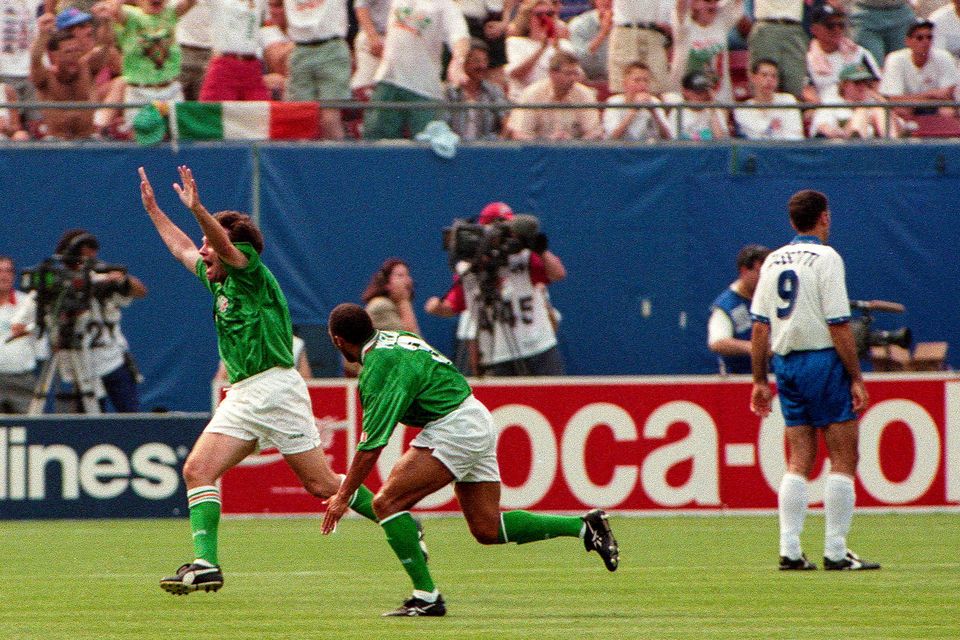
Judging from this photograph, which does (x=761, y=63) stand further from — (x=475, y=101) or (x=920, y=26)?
(x=475, y=101)

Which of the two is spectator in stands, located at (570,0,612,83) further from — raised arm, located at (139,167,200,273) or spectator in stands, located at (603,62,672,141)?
raised arm, located at (139,167,200,273)

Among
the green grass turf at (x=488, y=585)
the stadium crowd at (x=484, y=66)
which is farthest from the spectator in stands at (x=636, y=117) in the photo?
the green grass turf at (x=488, y=585)

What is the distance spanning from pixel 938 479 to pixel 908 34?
577cm

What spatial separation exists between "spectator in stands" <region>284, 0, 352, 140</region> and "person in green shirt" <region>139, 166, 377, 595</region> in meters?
7.78

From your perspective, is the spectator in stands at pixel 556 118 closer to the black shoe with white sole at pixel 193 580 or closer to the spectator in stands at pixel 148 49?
the spectator in stands at pixel 148 49

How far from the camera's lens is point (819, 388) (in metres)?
10.1

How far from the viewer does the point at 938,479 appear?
14.7 meters

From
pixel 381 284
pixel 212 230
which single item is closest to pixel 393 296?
pixel 381 284

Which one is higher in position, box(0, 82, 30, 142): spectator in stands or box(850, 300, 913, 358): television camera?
box(0, 82, 30, 142): spectator in stands

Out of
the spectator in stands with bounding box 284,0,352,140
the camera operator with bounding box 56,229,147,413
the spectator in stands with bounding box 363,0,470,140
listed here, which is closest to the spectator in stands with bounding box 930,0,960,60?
the spectator in stands with bounding box 363,0,470,140

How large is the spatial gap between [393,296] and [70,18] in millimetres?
4409

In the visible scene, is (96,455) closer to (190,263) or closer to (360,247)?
(360,247)

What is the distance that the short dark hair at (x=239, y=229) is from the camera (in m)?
9.10

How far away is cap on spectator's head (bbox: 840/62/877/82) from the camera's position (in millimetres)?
17969
